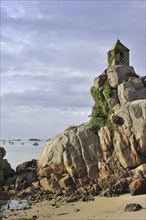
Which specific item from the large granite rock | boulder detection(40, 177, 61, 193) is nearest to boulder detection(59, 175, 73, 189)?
boulder detection(40, 177, 61, 193)

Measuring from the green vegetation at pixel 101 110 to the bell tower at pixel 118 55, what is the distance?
5.18 metres

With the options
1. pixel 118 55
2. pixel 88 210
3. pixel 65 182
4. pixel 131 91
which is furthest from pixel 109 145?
pixel 118 55

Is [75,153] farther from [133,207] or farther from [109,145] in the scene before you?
[133,207]

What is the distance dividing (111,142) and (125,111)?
11.7 feet

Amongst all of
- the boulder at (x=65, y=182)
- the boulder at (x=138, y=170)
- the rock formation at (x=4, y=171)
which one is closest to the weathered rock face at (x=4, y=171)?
the rock formation at (x=4, y=171)

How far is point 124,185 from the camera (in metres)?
36.2

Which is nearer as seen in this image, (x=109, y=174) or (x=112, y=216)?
(x=112, y=216)

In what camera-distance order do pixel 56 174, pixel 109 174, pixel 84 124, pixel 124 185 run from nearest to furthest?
pixel 124 185 < pixel 109 174 < pixel 56 174 < pixel 84 124

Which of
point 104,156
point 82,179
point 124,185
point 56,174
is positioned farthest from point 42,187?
point 124,185

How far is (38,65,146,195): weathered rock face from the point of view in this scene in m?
38.8

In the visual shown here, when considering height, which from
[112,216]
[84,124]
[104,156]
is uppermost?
[84,124]

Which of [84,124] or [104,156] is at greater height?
[84,124]

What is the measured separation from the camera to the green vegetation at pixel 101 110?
144ft

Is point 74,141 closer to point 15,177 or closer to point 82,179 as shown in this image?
point 82,179
